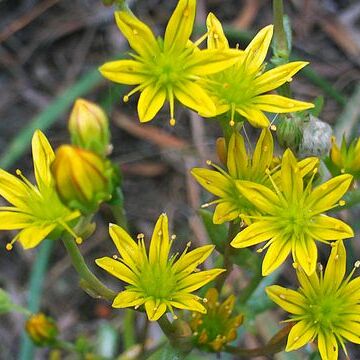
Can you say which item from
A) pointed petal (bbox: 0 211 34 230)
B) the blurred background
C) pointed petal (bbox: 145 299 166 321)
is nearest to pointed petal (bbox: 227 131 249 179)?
pointed petal (bbox: 145 299 166 321)

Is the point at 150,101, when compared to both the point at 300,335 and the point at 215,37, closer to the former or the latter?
the point at 215,37

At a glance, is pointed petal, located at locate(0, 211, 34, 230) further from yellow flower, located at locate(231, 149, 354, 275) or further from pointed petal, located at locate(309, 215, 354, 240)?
pointed petal, located at locate(309, 215, 354, 240)

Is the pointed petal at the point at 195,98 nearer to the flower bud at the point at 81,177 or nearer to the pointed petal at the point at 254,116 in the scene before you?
the pointed petal at the point at 254,116

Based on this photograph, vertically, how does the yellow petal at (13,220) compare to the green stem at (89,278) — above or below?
above

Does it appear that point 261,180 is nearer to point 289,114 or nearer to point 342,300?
point 289,114

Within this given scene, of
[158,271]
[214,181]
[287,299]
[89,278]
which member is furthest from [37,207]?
[287,299]

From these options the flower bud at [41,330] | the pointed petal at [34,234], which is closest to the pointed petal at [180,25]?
the pointed petal at [34,234]
